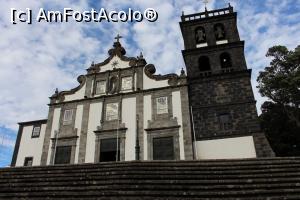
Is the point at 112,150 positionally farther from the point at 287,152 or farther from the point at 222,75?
the point at 287,152

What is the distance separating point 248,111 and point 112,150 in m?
9.55

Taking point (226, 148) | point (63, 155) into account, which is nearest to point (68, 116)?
point (63, 155)

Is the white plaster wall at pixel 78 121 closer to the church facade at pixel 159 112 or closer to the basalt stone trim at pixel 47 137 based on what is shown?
the church facade at pixel 159 112

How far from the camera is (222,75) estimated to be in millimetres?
20781

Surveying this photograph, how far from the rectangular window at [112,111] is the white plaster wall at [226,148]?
6174mm

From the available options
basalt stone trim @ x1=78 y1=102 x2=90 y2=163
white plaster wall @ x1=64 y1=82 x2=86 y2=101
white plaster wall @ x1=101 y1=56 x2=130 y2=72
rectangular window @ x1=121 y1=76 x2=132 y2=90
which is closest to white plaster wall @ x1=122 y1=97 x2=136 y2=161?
rectangular window @ x1=121 y1=76 x2=132 y2=90

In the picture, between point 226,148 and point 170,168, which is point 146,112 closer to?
point 226,148

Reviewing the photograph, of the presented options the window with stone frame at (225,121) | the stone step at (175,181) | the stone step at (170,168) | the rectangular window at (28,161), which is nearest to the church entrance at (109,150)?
the rectangular window at (28,161)

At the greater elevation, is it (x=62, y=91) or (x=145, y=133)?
(x=62, y=91)

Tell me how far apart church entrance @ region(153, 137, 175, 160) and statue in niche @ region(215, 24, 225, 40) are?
32.6ft

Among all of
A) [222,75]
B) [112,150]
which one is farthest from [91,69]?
[222,75]

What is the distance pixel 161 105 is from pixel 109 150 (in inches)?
187

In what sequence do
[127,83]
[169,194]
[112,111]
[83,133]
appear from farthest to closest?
[127,83]
[112,111]
[83,133]
[169,194]

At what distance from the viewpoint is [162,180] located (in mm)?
8492
